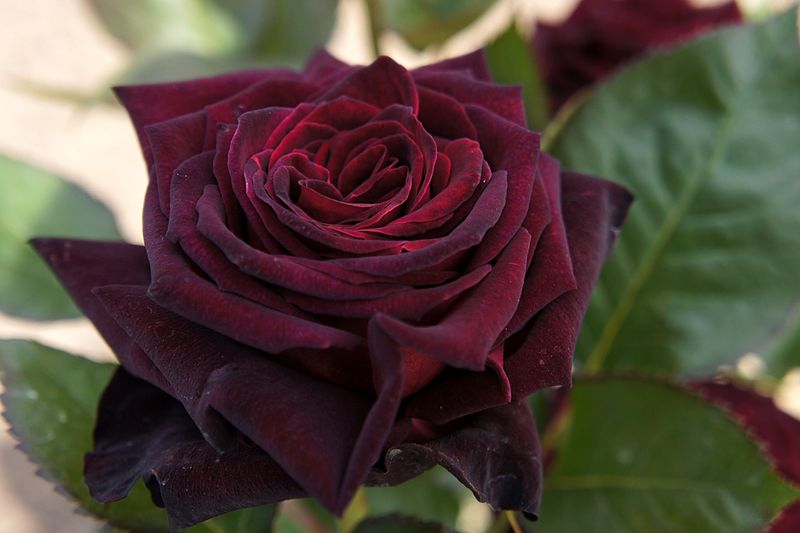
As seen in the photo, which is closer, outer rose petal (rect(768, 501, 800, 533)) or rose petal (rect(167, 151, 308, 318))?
rose petal (rect(167, 151, 308, 318))

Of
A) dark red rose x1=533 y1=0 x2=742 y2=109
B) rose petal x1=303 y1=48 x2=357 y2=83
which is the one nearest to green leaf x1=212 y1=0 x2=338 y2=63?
dark red rose x1=533 y1=0 x2=742 y2=109

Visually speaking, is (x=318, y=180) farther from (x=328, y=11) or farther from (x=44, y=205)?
(x=328, y=11)

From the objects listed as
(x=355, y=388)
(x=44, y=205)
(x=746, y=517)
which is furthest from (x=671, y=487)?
(x=44, y=205)

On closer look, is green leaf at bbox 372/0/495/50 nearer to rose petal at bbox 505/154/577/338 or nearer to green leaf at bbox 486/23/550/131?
green leaf at bbox 486/23/550/131

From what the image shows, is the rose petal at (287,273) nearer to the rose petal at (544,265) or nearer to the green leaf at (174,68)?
the rose petal at (544,265)

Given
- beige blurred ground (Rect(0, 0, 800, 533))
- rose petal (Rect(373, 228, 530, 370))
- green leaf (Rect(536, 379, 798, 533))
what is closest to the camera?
rose petal (Rect(373, 228, 530, 370))

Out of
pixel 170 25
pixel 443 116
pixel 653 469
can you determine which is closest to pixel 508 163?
pixel 443 116
